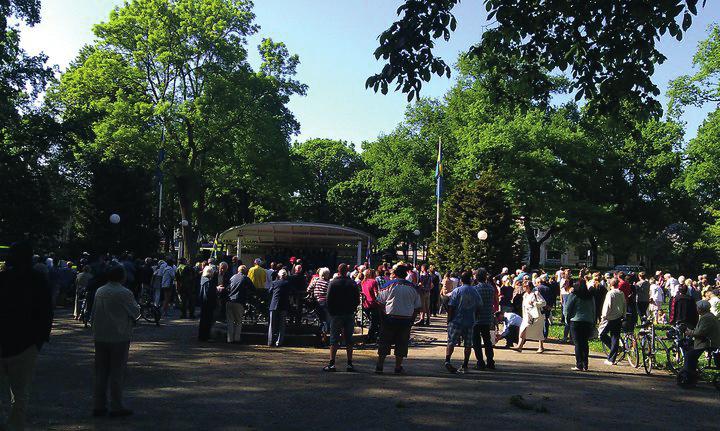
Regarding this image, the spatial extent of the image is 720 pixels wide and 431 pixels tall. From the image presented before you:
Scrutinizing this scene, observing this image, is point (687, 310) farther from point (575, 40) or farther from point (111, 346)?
point (111, 346)

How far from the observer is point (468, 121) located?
143ft

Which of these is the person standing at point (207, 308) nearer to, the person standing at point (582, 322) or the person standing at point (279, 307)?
the person standing at point (279, 307)

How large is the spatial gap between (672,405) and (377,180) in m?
43.0

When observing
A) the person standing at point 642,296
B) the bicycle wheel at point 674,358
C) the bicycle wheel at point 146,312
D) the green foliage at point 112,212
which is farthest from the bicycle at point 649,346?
the green foliage at point 112,212

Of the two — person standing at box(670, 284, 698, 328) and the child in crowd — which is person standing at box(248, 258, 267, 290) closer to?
the child in crowd

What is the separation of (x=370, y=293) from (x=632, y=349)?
5660 mm

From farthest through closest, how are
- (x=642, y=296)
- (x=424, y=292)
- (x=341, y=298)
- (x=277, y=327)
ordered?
(x=642, y=296) < (x=424, y=292) < (x=277, y=327) < (x=341, y=298)

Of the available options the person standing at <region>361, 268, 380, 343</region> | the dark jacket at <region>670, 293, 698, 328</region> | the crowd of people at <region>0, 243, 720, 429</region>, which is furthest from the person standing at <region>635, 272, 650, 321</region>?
the person standing at <region>361, 268, 380, 343</region>

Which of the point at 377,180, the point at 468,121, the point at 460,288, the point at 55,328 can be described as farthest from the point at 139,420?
the point at 377,180

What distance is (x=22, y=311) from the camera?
5.70 metres

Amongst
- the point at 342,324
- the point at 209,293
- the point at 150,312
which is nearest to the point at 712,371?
the point at 342,324

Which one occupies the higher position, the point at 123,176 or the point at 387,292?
the point at 123,176

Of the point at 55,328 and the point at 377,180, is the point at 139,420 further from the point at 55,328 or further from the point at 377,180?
the point at 377,180

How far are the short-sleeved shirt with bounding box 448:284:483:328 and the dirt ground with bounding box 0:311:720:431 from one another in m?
0.92
